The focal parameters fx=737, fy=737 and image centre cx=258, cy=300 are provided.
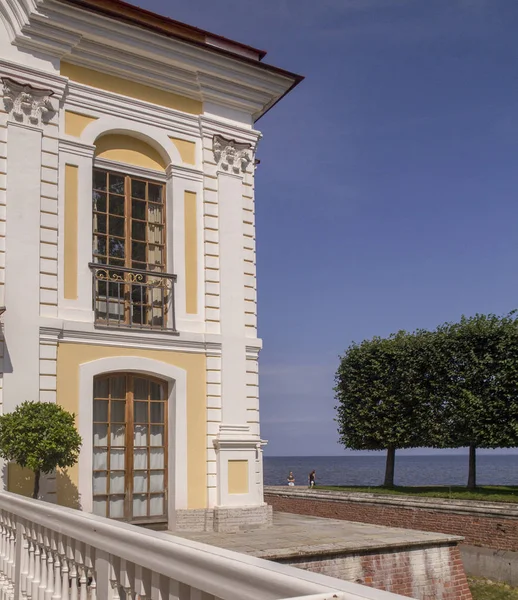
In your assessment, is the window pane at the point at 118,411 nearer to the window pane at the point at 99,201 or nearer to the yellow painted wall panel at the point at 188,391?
the yellow painted wall panel at the point at 188,391

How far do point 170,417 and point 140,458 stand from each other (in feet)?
2.76

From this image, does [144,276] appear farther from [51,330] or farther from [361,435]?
[361,435]

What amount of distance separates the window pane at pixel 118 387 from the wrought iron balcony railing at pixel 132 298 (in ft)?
2.85

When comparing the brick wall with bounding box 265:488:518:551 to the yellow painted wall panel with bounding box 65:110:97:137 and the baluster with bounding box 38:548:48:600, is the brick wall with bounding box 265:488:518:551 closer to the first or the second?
the yellow painted wall panel with bounding box 65:110:97:137

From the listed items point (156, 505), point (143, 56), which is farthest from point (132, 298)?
point (143, 56)

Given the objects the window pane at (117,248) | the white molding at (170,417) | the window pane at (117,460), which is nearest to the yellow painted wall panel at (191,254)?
the window pane at (117,248)

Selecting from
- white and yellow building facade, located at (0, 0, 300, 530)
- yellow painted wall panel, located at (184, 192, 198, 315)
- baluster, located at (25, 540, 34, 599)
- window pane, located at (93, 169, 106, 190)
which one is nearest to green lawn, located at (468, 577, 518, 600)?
white and yellow building facade, located at (0, 0, 300, 530)

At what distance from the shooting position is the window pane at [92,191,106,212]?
12.6m

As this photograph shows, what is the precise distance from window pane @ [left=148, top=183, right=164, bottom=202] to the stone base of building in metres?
5.46

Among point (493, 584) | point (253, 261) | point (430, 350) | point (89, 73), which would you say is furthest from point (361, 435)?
point (89, 73)

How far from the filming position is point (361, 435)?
86.8 ft

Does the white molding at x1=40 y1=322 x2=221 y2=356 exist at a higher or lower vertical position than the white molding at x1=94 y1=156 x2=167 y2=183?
lower

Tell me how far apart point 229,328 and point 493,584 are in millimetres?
8661

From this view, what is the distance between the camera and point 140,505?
40.1ft
